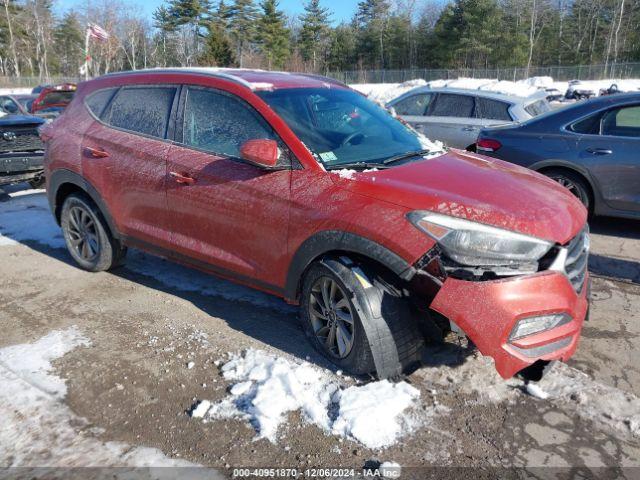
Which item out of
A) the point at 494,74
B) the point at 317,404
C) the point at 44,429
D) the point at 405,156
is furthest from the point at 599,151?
the point at 494,74

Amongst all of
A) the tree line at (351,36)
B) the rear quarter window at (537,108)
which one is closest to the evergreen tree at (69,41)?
the tree line at (351,36)

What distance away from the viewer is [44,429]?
2850 millimetres

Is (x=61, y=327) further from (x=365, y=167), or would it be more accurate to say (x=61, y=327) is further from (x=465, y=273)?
(x=465, y=273)

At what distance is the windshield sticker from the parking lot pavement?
4.20 ft

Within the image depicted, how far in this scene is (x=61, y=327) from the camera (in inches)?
159

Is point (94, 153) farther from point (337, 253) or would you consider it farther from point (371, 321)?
point (371, 321)

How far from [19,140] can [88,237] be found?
14.9ft

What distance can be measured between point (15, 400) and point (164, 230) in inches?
62.9

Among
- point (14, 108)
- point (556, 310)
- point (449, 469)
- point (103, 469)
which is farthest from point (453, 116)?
point (14, 108)

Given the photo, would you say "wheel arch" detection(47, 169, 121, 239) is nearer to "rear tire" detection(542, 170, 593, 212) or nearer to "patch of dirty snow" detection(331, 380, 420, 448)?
"patch of dirty snow" detection(331, 380, 420, 448)

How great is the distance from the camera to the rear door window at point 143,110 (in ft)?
13.8

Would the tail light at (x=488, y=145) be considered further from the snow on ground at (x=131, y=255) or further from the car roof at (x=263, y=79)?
the snow on ground at (x=131, y=255)

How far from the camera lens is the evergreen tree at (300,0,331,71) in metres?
63.7

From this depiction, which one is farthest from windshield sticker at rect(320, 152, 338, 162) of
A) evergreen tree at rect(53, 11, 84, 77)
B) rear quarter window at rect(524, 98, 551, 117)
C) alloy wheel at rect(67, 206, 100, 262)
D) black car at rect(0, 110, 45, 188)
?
evergreen tree at rect(53, 11, 84, 77)
